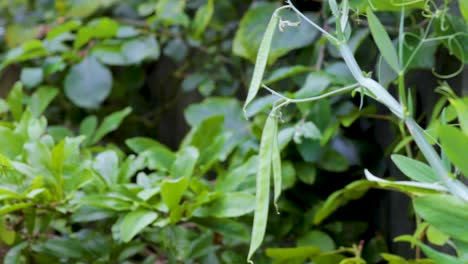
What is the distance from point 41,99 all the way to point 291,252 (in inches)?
27.2

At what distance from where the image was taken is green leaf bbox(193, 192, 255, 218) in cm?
81

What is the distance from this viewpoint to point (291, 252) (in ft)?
2.67

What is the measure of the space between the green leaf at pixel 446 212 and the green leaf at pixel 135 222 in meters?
0.40

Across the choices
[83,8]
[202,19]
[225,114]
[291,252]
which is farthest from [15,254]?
[83,8]

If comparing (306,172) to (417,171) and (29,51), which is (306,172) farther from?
(29,51)

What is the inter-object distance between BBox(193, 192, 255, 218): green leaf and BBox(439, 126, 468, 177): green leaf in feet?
1.23

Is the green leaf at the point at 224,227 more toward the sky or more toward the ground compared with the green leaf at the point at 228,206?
more toward the ground

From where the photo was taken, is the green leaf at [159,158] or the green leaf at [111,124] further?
the green leaf at [111,124]

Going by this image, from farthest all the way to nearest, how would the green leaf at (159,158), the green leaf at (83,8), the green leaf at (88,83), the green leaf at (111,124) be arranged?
1. the green leaf at (83,8)
2. the green leaf at (88,83)
3. the green leaf at (111,124)
4. the green leaf at (159,158)

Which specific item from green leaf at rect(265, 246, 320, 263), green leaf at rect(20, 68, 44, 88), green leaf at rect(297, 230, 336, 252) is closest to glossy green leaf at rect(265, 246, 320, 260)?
green leaf at rect(265, 246, 320, 263)

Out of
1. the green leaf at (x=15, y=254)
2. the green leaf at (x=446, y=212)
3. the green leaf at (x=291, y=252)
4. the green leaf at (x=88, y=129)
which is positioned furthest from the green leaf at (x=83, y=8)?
the green leaf at (x=446, y=212)

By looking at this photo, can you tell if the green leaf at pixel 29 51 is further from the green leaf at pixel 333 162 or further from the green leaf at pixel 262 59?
the green leaf at pixel 262 59

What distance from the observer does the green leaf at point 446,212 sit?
48 centimetres

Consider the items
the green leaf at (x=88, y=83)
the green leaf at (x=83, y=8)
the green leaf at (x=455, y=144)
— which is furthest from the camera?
the green leaf at (x=83, y=8)
